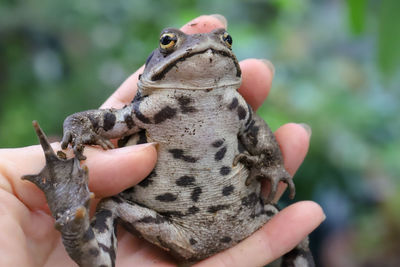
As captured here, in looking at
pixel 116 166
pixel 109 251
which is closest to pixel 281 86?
pixel 116 166

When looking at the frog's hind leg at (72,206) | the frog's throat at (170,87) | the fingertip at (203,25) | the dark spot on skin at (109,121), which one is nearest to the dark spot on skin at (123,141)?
the dark spot on skin at (109,121)

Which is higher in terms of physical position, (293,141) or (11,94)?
(293,141)

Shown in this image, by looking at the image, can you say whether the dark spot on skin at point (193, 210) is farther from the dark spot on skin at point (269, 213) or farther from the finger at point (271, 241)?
the dark spot on skin at point (269, 213)

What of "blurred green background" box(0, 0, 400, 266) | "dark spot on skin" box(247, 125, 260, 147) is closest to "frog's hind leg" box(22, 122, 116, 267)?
"dark spot on skin" box(247, 125, 260, 147)

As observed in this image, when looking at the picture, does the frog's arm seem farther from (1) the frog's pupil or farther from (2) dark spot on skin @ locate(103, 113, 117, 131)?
(2) dark spot on skin @ locate(103, 113, 117, 131)

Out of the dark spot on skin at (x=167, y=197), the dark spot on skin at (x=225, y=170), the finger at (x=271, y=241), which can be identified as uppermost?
the dark spot on skin at (x=225, y=170)

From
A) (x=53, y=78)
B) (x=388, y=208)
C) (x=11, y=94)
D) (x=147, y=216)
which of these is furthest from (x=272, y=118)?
(x=11, y=94)

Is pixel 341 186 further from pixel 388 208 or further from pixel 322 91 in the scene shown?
pixel 322 91
